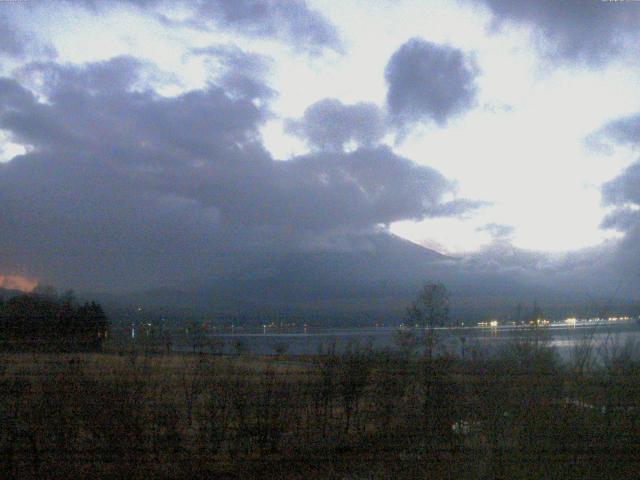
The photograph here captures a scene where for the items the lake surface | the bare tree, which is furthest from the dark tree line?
the bare tree

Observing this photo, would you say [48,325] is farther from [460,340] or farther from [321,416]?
[460,340]

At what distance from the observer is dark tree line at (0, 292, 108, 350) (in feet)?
26.9

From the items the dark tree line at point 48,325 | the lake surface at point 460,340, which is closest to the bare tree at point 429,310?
the lake surface at point 460,340

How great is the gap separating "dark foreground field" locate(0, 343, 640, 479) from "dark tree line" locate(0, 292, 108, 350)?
0.22 m

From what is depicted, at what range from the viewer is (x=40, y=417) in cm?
757

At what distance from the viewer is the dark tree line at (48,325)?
26.9 ft

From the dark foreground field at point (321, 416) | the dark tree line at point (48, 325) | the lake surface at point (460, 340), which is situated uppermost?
the dark tree line at point (48, 325)

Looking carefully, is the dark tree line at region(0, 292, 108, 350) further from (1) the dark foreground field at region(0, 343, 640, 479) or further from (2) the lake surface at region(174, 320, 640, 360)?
(2) the lake surface at region(174, 320, 640, 360)

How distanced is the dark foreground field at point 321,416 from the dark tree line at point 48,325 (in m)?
0.22

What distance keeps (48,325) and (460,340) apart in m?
5.14

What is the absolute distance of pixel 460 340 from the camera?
9.08 metres

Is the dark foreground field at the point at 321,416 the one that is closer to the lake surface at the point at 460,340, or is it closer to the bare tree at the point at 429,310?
the lake surface at the point at 460,340

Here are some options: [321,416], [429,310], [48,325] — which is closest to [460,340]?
[429,310]

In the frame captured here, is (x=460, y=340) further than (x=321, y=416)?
Yes
